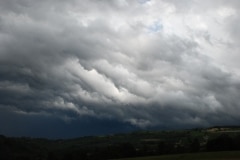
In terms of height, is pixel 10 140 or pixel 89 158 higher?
pixel 10 140

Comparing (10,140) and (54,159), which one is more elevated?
(10,140)

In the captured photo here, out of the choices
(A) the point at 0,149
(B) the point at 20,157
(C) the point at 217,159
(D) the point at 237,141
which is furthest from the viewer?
(A) the point at 0,149

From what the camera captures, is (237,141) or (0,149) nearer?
(237,141)

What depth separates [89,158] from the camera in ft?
449

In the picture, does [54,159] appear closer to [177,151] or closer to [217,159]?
[177,151]

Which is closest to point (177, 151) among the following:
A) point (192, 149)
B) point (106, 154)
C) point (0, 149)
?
point (192, 149)

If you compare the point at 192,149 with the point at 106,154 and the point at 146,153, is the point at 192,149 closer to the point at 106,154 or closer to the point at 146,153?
the point at 146,153

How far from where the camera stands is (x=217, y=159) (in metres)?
103

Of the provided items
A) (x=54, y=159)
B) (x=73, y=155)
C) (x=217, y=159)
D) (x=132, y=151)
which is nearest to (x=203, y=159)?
(x=217, y=159)

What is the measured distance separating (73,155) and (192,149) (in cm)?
4766

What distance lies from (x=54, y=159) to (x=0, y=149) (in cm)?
4127

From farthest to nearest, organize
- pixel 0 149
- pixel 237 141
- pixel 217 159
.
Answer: pixel 0 149, pixel 237 141, pixel 217 159

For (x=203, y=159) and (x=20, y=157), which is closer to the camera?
(x=203, y=159)

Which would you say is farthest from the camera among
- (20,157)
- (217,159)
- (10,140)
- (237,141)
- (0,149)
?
(10,140)
